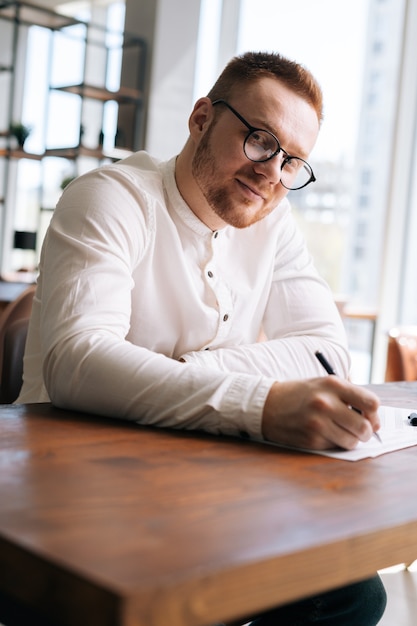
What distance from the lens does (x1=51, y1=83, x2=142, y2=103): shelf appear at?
249 inches

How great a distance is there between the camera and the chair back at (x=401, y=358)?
2.84 m

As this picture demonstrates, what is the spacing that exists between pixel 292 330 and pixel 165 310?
345mm

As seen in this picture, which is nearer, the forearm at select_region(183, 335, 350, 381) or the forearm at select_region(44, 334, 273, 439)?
the forearm at select_region(44, 334, 273, 439)

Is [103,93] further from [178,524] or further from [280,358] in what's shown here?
[178,524]

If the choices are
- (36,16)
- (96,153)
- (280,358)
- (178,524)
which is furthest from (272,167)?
(36,16)

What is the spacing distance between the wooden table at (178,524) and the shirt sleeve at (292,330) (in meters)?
0.47

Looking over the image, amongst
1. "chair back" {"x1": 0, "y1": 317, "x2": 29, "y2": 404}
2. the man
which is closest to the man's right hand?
the man

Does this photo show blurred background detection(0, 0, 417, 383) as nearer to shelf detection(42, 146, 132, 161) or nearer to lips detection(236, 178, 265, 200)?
shelf detection(42, 146, 132, 161)

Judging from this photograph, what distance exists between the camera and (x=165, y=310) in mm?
1574

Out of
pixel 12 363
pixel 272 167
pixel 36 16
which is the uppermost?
pixel 36 16

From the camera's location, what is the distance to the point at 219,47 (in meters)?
6.36

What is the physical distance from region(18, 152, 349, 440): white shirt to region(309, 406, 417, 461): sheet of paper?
127 millimetres

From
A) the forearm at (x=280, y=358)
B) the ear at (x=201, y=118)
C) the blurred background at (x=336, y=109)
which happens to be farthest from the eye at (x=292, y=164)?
the blurred background at (x=336, y=109)

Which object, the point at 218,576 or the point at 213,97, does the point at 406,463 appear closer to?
the point at 218,576
